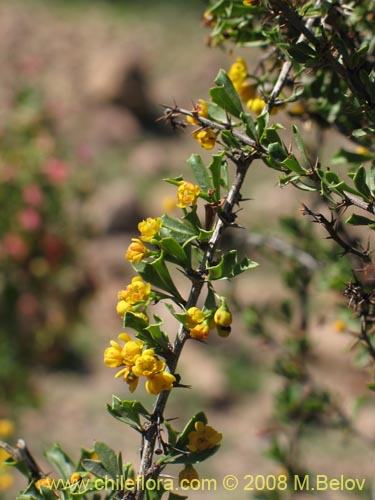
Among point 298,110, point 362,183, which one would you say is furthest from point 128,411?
point 298,110

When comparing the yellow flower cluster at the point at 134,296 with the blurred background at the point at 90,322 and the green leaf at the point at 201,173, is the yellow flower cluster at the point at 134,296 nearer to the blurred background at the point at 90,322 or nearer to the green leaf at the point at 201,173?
the green leaf at the point at 201,173

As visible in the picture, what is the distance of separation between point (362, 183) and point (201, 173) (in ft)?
0.80

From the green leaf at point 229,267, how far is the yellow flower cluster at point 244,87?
0.33 meters

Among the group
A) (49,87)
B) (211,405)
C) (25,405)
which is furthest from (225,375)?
(49,87)

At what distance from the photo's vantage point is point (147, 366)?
98 cm

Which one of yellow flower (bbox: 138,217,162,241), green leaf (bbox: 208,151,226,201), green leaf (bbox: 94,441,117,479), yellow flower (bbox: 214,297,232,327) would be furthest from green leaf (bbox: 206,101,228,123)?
green leaf (bbox: 94,441,117,479)

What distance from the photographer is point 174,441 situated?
1.08 m

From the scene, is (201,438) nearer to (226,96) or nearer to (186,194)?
(186,194)

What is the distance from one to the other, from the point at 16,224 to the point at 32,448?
1.58 m

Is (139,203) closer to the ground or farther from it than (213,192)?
farther from it

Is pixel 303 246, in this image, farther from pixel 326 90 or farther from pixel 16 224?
pixel 16 224

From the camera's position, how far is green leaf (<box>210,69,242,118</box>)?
1.09 meters

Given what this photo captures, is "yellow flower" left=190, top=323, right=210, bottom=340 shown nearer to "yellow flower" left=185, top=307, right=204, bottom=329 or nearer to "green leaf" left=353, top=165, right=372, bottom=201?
"yellow flower" left=185, top=307, right=204, bottom=329

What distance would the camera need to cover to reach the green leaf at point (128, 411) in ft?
3.41
